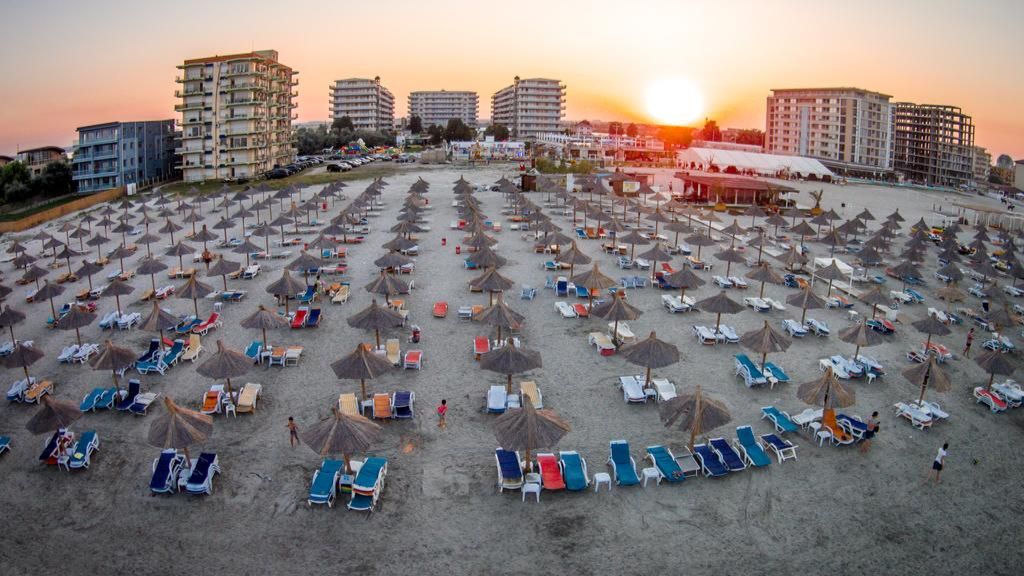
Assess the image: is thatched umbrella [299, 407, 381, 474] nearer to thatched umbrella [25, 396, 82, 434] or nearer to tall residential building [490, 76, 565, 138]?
thatched umbrella [25, 396, 82, 434]

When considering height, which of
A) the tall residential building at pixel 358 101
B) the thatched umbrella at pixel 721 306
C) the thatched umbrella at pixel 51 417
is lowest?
the thatched umbrella at pixel 51 417

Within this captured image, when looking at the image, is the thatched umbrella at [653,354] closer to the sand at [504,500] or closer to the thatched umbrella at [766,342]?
the sand at [504,500]

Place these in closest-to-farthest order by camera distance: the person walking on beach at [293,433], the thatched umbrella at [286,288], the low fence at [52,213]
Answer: the person walking on beach at [293,433], the thatched umbrella at [286,288], the low fence at [52,213]

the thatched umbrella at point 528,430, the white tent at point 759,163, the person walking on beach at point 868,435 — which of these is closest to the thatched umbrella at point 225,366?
the thatched umbrella at point 528,430

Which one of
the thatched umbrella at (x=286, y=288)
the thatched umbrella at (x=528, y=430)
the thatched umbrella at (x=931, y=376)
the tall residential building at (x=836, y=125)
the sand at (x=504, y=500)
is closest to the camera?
the sand at (x=504, y=500)

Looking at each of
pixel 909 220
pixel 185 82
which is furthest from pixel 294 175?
pixel 909 220

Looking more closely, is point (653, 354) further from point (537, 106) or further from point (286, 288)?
Answer: point (537, 106)

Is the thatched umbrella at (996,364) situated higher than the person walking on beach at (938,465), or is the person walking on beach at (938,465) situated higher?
the thatched umbrella at (996,364)
